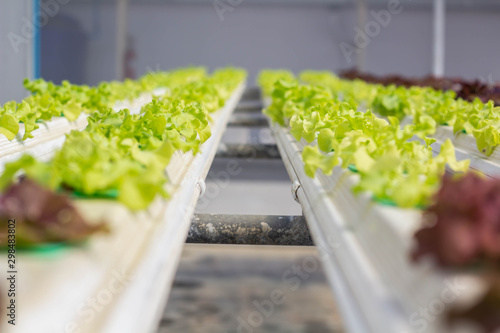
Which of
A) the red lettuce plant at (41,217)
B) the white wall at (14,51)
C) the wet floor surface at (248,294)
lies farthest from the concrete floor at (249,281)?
the red lettuce plant at (41,217)

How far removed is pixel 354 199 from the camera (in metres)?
1.58

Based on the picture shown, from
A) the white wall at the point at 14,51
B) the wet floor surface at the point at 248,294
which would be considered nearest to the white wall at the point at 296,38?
the wet floor surface at the point at 248,294

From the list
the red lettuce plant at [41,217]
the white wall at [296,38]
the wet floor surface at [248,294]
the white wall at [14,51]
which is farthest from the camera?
the white wall at [296,38]

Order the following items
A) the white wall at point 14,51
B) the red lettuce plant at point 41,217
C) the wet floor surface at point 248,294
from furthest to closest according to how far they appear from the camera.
→ the wet floor surface at point 248,294 → the white wall at point 14,51 → the red lettuce plant at point 41,217

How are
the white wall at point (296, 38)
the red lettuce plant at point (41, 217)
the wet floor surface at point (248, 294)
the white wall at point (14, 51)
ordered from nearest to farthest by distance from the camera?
the red lettuce plant at point (41, 217) < the white wall at point (14, 51) < the wet floor surface at point (248, 294) < the white wall at point (296, 38)

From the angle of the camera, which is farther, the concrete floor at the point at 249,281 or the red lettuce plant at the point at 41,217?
the concrete floor at the point at 249,281

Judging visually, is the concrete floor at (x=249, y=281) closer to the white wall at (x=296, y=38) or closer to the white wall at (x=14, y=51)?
the white wall at (x=14, y=51)

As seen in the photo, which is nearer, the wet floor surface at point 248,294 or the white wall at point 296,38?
the wet floor surface at point 248,294

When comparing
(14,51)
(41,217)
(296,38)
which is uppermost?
(296,38)

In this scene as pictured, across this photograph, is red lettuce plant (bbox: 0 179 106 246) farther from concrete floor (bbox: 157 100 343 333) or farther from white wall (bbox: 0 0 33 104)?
white wall (bbox: 0 0 33 104)

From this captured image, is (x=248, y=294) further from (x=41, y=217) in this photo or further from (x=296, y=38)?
(x=296, y=38)

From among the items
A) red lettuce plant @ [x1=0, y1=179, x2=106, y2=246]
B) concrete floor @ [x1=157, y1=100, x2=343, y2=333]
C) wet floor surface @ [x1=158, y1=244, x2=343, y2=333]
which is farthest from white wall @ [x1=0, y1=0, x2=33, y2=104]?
red lettuce plant @ [x1=0, y1=179, x2=106, y2=246]

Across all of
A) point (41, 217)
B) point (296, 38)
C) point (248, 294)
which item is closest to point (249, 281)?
point (248, 294)

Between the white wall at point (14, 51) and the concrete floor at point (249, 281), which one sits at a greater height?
the white wall at point (14, 51)
